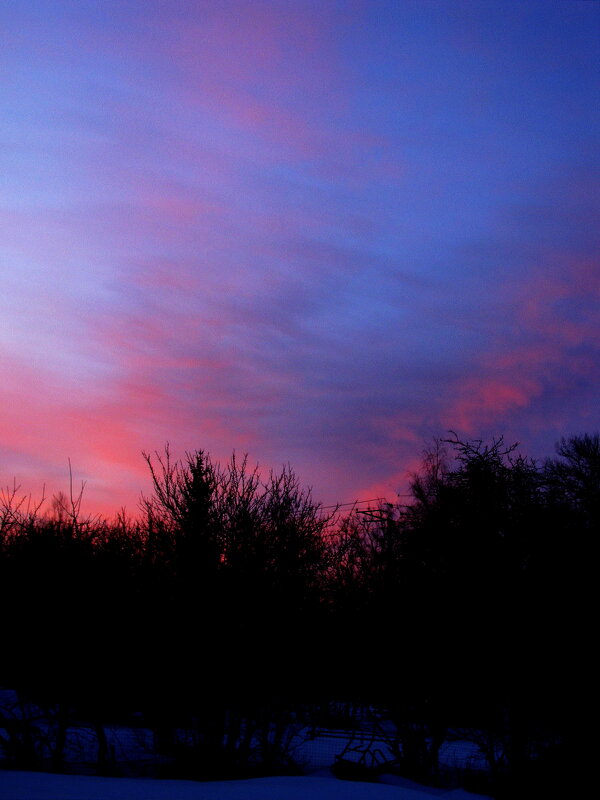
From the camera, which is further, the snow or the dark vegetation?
the dark vegetation

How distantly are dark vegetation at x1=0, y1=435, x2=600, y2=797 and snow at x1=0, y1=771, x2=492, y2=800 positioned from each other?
210cm

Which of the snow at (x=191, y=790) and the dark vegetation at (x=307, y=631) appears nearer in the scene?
the snow at (x=191, y=790)

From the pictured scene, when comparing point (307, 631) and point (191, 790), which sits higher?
point (307, 631)

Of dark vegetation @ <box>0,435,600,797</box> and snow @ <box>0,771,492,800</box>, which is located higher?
dark vegetation @ <box>0,435,600,797</box>

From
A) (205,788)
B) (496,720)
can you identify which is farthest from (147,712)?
(496,720)

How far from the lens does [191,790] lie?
9.55 metres

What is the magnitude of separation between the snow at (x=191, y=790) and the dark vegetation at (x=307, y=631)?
82.6 inches

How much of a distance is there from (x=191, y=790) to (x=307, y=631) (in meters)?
5.13

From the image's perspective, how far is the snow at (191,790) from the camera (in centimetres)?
898

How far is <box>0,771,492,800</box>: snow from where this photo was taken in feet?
29.5

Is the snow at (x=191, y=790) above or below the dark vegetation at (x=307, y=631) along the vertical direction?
below

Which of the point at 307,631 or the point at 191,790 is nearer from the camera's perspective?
the point at 191,790

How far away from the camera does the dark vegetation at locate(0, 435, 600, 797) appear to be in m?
11.5

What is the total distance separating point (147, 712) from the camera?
13758mm
